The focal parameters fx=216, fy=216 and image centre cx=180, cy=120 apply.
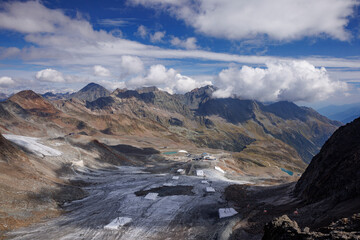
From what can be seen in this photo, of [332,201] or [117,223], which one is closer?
[332,201]

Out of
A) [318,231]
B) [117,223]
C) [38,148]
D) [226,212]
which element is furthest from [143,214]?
[38,148]

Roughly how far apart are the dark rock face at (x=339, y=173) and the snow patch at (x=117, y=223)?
27.7 m

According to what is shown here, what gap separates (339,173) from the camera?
31641 mm

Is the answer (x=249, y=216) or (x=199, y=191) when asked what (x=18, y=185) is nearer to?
(x=199, y=191)

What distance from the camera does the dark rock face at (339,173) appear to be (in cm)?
2659

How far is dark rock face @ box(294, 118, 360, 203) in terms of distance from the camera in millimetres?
26589

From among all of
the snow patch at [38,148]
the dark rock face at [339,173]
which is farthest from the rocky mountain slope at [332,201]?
the snow patch at [38,148]

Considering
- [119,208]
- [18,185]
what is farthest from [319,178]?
[18,185]

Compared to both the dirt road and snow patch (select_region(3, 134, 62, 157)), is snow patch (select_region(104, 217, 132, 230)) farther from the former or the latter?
snow patch (select_region(3, 134, 62, 157))

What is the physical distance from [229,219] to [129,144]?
135 m

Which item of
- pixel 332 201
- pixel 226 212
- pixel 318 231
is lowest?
pixel 226 212

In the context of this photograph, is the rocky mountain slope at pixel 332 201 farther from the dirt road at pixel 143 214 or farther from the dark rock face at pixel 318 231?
the dirt road at pixel 143 214

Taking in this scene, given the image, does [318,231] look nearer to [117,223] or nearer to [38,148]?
[117,223]

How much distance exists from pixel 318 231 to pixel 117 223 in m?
26.0
